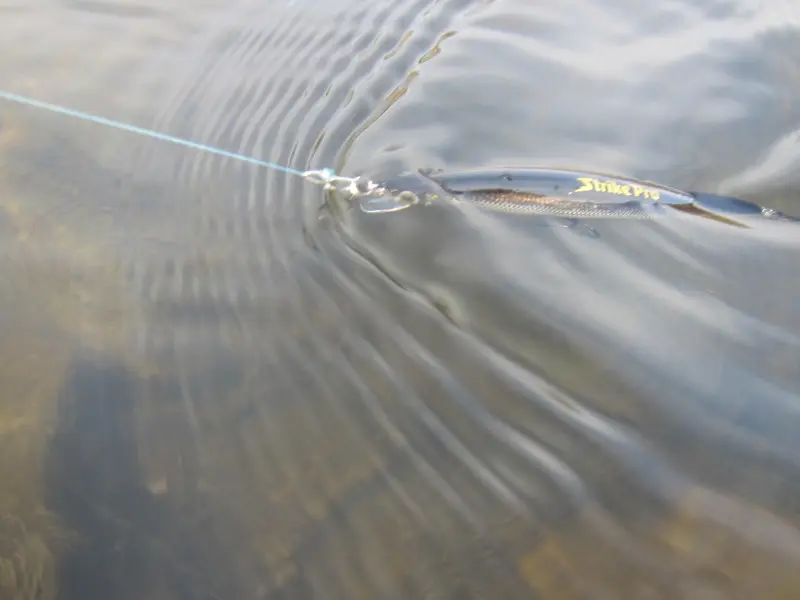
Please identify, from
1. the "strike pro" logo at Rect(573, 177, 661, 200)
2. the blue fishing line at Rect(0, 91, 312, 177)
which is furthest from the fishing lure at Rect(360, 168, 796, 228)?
the blue fishing line at Rect(0, 91, 312, 177)

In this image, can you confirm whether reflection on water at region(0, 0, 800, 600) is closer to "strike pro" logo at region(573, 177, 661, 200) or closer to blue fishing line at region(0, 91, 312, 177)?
blue fishing line at region(0, 91, 312, 177)

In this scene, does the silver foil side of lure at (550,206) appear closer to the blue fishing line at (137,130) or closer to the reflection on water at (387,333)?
the reflection on water at (387,333)

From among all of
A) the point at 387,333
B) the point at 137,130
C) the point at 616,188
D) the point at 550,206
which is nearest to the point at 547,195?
the point at 550,206

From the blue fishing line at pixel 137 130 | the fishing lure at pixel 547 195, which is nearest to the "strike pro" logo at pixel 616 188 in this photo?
the fishing lure at pixel 547 195

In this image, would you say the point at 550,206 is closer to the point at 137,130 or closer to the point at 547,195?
the point at 547,195

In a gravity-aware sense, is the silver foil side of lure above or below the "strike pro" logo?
below

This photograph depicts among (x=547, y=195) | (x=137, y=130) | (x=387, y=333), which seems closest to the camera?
(x=387, y=333)
